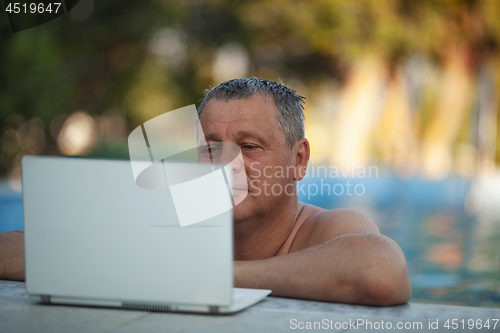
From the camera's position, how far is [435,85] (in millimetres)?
13195

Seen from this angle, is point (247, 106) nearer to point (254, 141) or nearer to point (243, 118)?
point (243, 118)

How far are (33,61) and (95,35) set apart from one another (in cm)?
288

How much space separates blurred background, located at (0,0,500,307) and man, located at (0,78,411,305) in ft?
22.8

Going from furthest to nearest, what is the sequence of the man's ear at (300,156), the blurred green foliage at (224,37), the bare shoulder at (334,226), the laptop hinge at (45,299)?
1. the blurred green foliage at (224,37)
2. the man's ear at (300,156)
3. the bare shoulder at (334,226)
4. the laptop hinge at (45,299)

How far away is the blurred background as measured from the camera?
10.7m

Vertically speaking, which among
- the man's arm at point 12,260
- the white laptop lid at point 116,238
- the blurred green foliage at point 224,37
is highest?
the blurred green foliage at point 224,37

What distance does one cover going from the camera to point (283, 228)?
96.6 inches

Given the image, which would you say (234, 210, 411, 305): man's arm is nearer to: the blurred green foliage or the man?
the man

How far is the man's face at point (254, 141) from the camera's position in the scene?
7.09 ft

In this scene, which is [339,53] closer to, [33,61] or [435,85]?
[435,85]

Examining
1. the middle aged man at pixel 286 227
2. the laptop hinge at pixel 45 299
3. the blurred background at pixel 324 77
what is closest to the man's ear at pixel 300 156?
the middle aged man at pixel 286 227

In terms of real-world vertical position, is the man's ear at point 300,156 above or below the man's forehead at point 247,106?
below

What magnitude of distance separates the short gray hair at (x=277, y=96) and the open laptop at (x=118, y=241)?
3.64 ft

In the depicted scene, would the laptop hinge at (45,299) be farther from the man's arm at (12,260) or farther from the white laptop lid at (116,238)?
the man's arm at (12,260)
